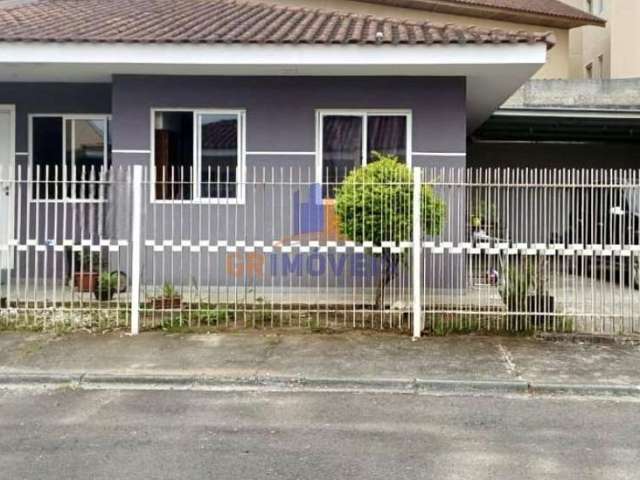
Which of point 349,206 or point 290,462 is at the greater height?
point 349,206

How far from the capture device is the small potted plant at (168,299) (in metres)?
8.92

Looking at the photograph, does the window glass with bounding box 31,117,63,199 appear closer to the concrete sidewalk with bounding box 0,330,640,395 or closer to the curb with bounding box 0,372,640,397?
the concrete sidewalk with bounding box 0,330,640,395

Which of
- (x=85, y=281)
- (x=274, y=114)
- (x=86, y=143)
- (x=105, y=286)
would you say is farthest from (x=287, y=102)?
(x=85, y=281)

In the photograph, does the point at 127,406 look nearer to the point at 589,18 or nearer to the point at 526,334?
the point at 526,334

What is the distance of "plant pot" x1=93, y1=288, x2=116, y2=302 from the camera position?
9260 millimetres

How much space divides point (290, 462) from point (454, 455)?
3.67ft

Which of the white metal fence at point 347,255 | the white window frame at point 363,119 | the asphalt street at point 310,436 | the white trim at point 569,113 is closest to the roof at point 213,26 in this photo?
the white window frame at point 363,119

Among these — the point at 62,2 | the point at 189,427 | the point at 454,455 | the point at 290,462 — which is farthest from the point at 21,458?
the point at 62,2

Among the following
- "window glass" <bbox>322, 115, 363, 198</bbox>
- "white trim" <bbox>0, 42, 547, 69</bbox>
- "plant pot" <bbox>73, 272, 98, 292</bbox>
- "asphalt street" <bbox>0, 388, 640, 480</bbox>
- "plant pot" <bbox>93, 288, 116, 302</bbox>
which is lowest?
"asphalt street" <bbox>0, 388, 640, 480</bbox>

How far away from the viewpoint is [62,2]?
13531 millimetres

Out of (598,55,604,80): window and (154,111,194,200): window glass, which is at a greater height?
(598,55,604,80): window

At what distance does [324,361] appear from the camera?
7.18 m

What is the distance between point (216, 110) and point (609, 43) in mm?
19977

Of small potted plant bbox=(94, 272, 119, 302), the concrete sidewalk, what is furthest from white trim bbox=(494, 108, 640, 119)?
small potted plant bbox=(94, 272, 119, 302)
